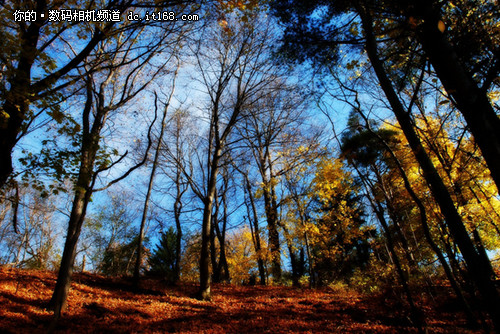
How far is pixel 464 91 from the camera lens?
Result: 6.88 ft

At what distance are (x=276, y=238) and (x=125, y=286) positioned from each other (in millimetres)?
7133

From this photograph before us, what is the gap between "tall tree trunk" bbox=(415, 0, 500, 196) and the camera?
6.28ft

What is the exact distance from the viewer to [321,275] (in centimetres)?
1434

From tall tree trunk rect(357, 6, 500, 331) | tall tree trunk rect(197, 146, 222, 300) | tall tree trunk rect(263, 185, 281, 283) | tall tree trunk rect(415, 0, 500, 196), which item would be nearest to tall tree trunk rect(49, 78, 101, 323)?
tall tree trunk rect(197, 146, 222, 300)

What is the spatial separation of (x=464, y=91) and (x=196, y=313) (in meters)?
6.37

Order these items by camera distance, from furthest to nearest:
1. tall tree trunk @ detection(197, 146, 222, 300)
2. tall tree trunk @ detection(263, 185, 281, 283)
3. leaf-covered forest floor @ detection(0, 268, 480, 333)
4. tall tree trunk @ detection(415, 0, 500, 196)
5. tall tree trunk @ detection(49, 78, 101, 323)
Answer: tall tree trunk @ detection(263, 185, 281, 283)
tall tree trunk @ detection(197, 146, 222, 300)
tall tree trunk @ detection(49, 78, 101, 323)
leaf-covered forest floor @ detection(0, 268, 480, 333)
tall tree trunk @ detection(415, 0, 500, 196)

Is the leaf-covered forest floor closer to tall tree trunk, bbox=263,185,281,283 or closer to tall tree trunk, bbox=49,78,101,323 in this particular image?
tall tree trunk, bbox=49,78,101,323

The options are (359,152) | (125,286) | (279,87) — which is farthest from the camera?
(359,152)

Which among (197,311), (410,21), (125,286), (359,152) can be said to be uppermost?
(359,152)

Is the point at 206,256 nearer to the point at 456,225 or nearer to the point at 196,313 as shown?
the point at 196,313

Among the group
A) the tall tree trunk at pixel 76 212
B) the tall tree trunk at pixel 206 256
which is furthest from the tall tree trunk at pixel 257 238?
the tall tree trunk at pixel 76 212

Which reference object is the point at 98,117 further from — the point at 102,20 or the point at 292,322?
the point at 292,322

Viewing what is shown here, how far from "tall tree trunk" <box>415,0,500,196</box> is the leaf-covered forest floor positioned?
3.72m

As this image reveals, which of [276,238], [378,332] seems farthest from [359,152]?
[378,332]
